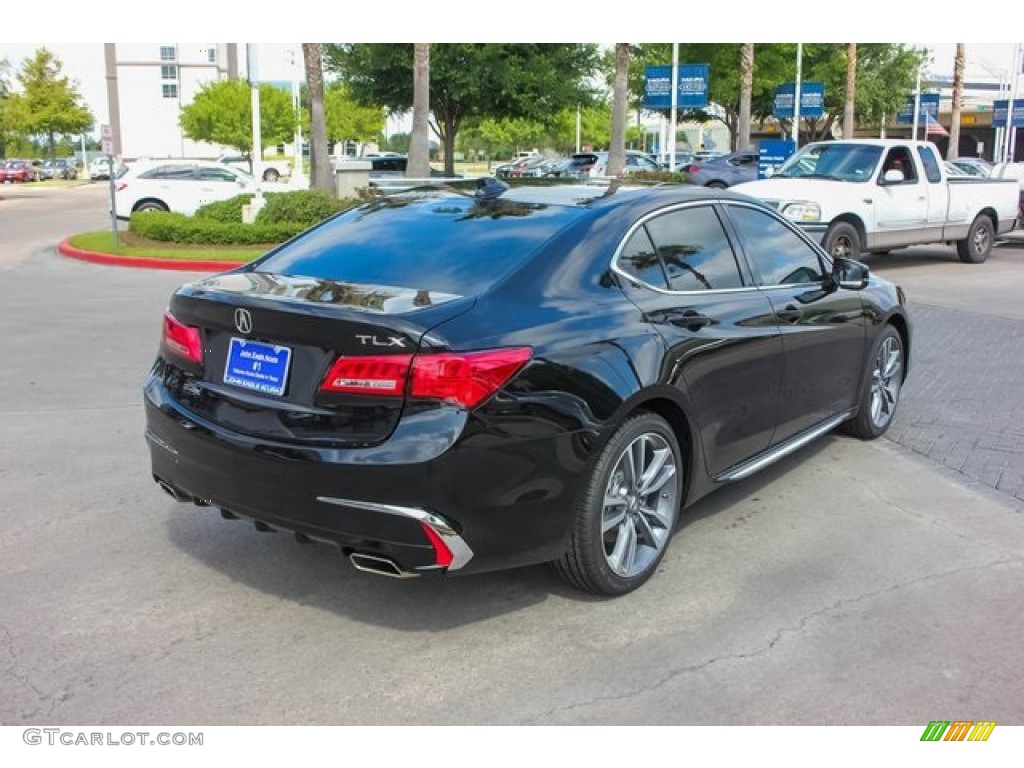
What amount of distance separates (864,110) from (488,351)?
5459 centimetres

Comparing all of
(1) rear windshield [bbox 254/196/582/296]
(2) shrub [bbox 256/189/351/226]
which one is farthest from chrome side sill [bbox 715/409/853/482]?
(2) shrub [bbox 256/189/351/226]

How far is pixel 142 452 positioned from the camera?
236 inches

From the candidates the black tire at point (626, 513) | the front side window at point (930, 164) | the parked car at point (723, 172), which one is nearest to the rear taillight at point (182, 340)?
the black tire at point (626, 513)

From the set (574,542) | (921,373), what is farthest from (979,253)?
(574,542)

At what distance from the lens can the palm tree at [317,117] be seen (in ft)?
68.3

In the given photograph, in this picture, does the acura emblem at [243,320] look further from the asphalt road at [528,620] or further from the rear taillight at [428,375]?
the asphalt road at [528,620]

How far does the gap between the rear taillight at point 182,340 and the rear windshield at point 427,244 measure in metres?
0.47

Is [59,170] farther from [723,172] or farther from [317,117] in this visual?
[317,117]

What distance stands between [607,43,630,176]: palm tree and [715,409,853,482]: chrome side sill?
2012 centimetres

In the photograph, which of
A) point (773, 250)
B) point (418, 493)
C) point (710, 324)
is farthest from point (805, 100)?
point (418, 493)

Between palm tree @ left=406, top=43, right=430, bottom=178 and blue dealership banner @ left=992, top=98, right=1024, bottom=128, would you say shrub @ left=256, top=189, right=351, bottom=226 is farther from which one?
blue dealership banner @ left=992, top=98, right=1024, bottom=128

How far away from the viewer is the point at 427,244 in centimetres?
427

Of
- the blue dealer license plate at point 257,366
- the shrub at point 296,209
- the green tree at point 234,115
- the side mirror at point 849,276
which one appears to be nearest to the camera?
the blue dealer license plate at point 257,366

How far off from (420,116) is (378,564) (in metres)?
19.4
